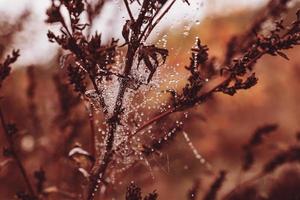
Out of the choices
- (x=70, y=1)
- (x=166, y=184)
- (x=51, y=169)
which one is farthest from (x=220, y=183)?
(x=166, y=184)

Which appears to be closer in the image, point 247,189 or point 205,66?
point 205,66

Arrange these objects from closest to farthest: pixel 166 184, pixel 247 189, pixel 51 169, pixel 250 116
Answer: pixel 247 189 < pixel 51 169 < pixel 166 184 < pixel 250 116

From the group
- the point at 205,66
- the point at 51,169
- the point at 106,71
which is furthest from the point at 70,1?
the point at 51,169

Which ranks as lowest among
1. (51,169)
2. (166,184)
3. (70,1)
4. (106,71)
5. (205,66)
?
(106,71)

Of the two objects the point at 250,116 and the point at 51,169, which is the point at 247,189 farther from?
the point at 250,116

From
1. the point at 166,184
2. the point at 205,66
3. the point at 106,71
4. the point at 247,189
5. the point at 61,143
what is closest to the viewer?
the point at 106,71

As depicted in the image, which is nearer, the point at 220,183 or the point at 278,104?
the point at 220,183

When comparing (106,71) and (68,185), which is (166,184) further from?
(106,71)

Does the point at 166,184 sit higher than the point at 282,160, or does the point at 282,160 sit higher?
the point at 166,184

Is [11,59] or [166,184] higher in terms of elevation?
[166,184]
